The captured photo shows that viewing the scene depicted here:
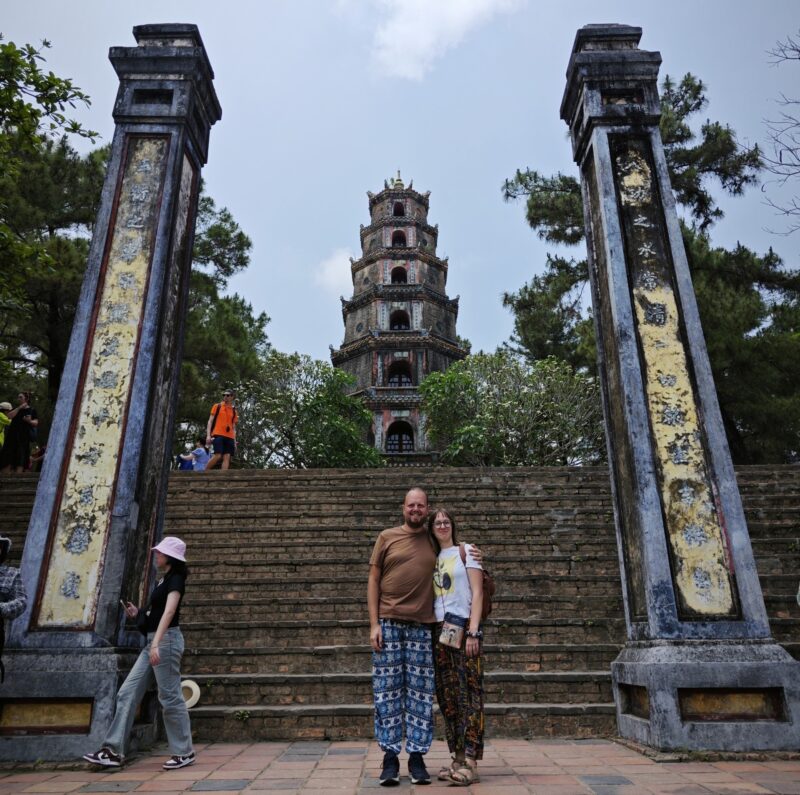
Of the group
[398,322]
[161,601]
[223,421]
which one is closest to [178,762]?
[161,601]

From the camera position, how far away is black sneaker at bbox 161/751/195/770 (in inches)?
139

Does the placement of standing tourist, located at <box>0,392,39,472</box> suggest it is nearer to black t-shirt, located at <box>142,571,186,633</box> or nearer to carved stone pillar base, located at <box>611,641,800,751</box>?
black t-shirt, located at <box>142,571,186,633</box>

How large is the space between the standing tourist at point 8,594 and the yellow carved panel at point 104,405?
1.47 ft

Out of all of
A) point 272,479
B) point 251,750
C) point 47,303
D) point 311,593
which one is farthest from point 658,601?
point 47,303

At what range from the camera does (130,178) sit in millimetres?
5090

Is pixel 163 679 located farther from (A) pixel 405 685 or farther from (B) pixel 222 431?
(B) pixel 222 431

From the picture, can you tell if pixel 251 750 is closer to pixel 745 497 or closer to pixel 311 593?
pixel 311 593

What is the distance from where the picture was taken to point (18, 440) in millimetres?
9180

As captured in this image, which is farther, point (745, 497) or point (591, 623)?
point (745, 497)

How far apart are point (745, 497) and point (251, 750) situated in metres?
6.27

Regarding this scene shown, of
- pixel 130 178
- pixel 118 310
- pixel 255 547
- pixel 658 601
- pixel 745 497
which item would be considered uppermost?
pixel 130 178

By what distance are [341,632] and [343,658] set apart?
12.2 inches

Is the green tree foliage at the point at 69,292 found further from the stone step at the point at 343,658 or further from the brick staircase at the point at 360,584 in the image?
the stone step at the point at 343,658

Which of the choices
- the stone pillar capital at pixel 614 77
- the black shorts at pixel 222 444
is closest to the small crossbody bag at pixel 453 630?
the stone pillar capital at pixel 614 77
